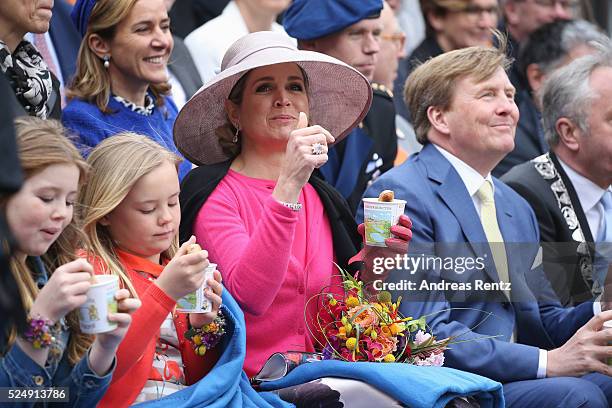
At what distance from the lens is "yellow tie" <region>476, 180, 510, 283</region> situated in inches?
209

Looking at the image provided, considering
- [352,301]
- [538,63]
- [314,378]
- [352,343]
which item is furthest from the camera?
[538,63]

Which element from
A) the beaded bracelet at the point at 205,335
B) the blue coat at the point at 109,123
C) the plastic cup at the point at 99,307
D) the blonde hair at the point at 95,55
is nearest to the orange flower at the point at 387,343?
the beaded bracelet at the point at 205,335

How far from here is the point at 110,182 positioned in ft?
13.7

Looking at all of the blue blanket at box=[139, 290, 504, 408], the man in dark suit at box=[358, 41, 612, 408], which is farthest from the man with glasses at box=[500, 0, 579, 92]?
the blue blanket at box=[139, 290, 504, 408]

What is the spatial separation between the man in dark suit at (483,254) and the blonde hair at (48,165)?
1.52 metres

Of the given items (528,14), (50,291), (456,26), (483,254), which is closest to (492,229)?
(483,254)

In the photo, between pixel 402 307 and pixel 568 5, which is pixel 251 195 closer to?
pixel 402 307

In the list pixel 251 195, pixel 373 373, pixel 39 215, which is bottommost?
pixel 373 373

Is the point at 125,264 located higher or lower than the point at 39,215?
lower

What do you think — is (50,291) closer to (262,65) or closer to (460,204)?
(262,65)

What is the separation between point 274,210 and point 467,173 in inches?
55.8

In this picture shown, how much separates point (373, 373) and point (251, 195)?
1007 mm

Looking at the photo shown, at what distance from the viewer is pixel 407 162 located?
547 centimetres

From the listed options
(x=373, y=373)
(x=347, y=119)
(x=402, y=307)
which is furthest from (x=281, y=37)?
(x=373, y=373)
